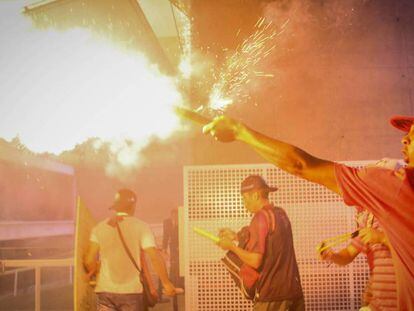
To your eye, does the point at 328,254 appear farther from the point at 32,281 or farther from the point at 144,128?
the point at 32,281

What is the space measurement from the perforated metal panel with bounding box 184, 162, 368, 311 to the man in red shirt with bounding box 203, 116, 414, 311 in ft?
11.1

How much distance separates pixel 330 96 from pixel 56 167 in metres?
15.9

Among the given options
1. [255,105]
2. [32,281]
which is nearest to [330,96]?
[255,105]

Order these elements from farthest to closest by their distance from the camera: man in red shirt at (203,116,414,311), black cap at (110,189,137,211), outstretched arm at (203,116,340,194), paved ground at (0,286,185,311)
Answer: paved ground at (0,286,185,311) → black cap at (110,189,137,211) → outstretched arm at (203,116,340,194) → man in red shirt at (203,116,414,311)

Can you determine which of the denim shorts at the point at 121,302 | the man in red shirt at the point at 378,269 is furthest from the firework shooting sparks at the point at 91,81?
the man in red shirt at the point at 378,269

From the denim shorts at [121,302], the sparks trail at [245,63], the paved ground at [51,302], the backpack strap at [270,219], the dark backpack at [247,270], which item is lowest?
the paved ground at [51,302]

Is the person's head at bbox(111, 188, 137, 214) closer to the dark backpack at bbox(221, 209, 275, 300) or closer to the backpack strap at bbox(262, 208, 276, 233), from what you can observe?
the dark backpack at bbox(221, 209, 275, 300)

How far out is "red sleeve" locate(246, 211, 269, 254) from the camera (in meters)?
3.80

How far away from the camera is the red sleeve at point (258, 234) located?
3.80 meters

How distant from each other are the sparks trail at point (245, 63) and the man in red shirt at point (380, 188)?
4.34m

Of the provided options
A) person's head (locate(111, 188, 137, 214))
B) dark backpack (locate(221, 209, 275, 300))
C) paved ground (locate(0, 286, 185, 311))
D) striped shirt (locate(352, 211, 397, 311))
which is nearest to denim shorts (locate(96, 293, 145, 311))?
person's head (locate(111, 188, 137, 214))

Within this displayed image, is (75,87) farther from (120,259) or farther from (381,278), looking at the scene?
(381,278)

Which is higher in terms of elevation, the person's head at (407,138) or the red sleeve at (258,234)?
the person's head at (407,138)

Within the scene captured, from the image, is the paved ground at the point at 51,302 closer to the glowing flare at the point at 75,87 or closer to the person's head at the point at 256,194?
the glowing flare at the point at 75,87
